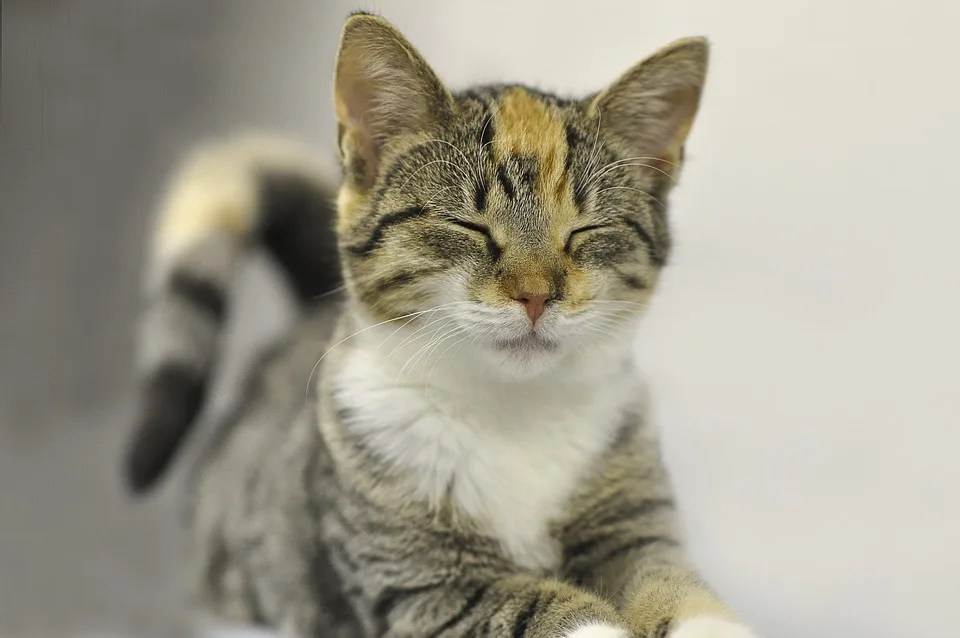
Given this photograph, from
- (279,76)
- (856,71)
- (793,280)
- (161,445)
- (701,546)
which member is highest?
(856,71)

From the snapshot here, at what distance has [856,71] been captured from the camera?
4.41ft

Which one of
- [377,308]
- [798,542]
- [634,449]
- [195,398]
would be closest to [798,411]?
[798,542]

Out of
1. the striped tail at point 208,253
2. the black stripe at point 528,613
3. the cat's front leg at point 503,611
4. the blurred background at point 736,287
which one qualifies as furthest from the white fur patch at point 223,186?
the black stripe at point 528,613

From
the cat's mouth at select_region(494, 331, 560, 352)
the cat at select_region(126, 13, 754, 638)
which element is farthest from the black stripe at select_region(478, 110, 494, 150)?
the cat's mouth at select_region(494, 331, 560, 352)

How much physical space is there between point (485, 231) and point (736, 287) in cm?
68

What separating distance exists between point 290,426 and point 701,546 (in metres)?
0.70

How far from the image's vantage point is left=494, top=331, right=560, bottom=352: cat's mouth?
0.97 meters

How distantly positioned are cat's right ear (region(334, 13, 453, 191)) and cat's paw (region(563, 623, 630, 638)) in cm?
57

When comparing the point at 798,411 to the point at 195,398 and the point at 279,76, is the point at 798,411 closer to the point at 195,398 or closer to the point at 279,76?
the point at 195,398

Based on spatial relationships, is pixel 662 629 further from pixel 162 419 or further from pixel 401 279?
pixel 162 419

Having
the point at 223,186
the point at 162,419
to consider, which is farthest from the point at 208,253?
the point at 162,419

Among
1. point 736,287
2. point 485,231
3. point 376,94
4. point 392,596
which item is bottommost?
point 392,596

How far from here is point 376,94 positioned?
41.6 inches

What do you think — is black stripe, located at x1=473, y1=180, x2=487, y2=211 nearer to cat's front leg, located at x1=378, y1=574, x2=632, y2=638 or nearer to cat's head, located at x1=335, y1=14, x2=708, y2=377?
cat's head, located at x1=335, y1=14, x2=708, y2=377
